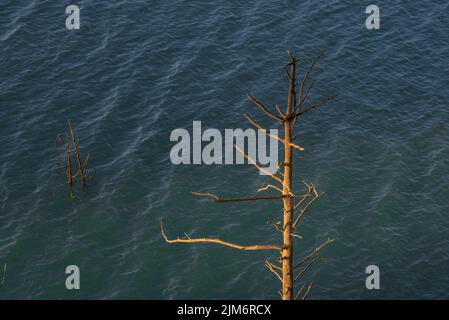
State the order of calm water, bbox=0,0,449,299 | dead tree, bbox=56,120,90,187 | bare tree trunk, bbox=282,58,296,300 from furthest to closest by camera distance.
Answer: dead tree, bbox=56,120,90,187
calm water, bbox=0,0,449,299
bare tree trunk, bbox=282,58,296,300

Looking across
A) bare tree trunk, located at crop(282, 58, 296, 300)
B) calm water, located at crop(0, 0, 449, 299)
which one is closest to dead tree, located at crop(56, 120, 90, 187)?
calm water, located at crop(0, 0, 449, 299)

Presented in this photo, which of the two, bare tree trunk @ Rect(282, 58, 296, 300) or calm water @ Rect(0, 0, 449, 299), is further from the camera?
calm water @ Rect(0, 0, 449, 299)

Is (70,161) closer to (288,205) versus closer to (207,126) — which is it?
(207,126)

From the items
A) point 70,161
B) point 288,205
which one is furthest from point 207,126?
point 288,205

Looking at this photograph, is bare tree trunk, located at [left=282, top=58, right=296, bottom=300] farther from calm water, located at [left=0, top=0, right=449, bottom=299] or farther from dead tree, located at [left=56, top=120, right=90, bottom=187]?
dead tree, located at [left=56, top=120, right=90, bottom=187]
